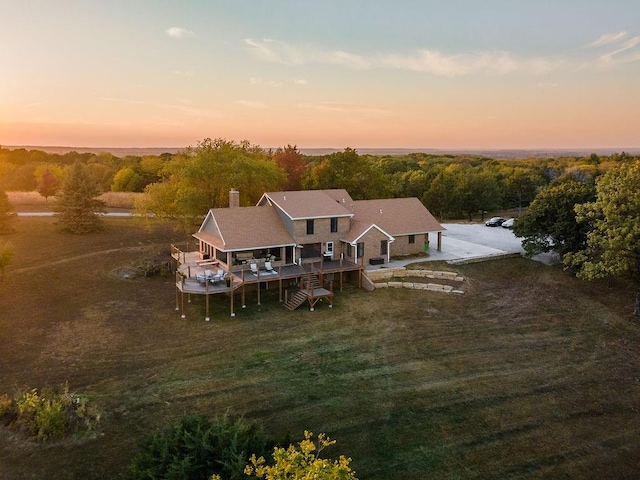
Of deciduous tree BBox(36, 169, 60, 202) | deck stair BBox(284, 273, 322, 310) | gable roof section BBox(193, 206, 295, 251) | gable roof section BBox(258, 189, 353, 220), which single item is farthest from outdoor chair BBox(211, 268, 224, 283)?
deciduous tree BBox(36, 169, 60, 202)

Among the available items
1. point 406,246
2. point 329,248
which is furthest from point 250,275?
point 406,246

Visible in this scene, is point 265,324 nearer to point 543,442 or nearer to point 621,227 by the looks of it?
point 543,442

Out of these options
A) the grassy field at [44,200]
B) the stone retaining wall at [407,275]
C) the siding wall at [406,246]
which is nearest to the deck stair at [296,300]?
the stone retaining wall at [407,275]

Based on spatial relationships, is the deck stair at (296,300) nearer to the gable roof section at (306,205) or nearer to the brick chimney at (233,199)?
the gable roof section at (306,205)

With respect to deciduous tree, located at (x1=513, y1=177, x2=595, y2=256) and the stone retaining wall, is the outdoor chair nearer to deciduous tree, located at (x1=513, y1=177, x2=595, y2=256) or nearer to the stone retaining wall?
the stone retaining wall

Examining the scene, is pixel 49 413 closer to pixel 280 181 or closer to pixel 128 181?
pixel 280 181

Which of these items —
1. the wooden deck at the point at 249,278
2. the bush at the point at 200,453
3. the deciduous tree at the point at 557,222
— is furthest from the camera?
the deciduous tree at the point at 557,222
